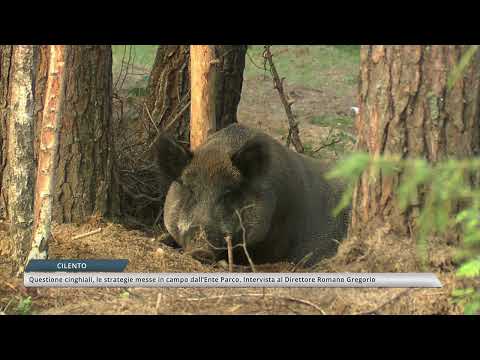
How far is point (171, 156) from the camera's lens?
8.28m

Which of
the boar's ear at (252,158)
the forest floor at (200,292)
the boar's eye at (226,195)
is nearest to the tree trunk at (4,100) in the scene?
the forest floor at (200,292)

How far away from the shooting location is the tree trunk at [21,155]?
654cm

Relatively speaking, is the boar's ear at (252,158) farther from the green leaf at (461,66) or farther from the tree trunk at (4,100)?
the green leaf at (461,66)

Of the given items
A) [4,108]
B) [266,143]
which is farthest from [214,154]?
[4,108]

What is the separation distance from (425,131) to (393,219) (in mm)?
710

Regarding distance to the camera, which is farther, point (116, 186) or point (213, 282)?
point (116, 186)

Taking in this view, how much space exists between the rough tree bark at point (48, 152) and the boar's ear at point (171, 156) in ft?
6.31

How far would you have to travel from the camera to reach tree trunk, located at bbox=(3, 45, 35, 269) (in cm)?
654

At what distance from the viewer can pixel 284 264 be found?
28.4ft

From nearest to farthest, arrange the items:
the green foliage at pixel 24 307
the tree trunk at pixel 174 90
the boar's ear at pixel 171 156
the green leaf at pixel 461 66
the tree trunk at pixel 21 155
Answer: the green leaf at pixel 461 66, the green foliage at pixel 24 307, the tree trunk at pixel 21 155, the boar's ear at pixel 171 156, the tree trunk at pixel 174 90

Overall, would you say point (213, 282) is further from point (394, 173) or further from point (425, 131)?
point (425, 131)
